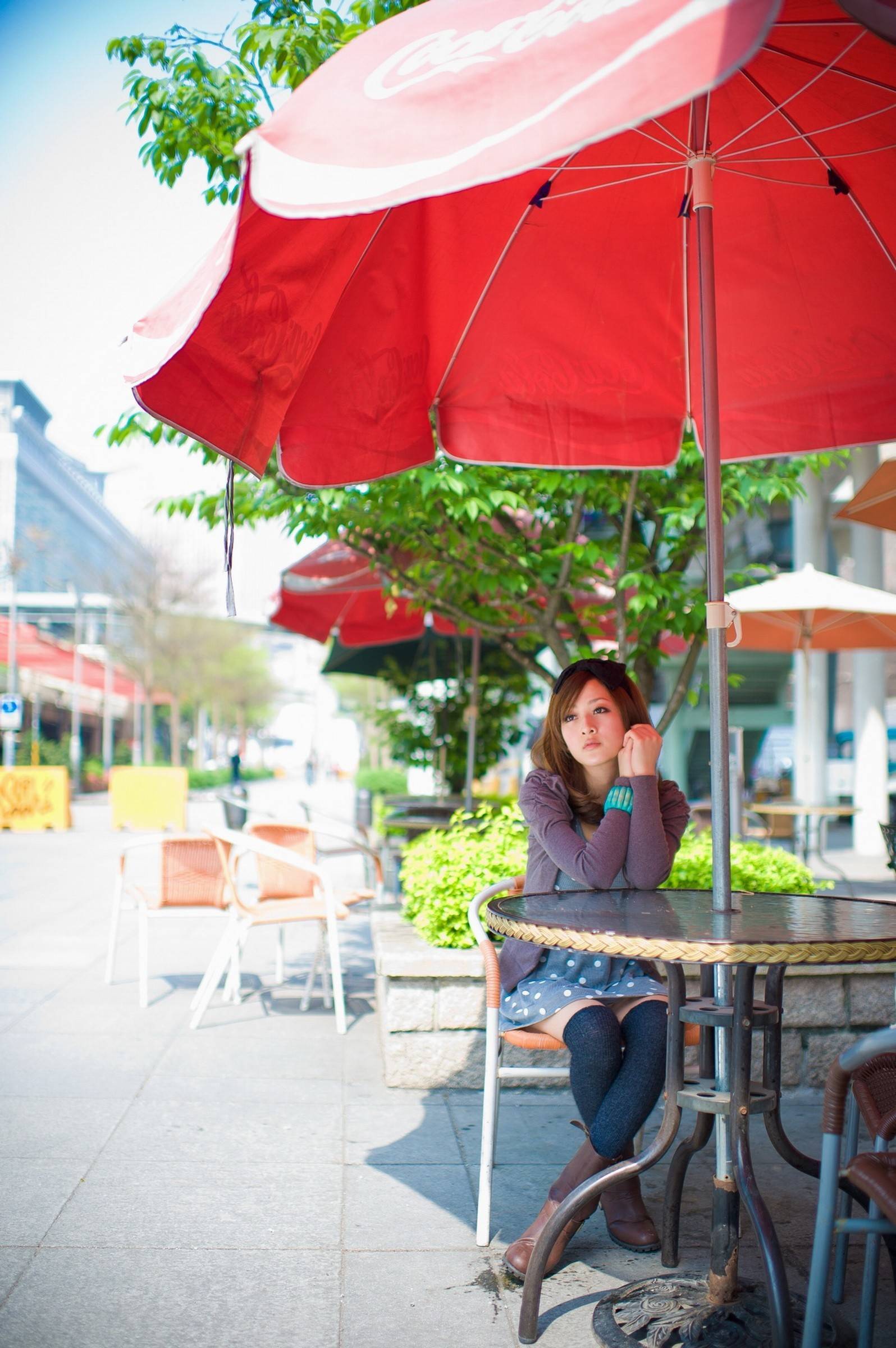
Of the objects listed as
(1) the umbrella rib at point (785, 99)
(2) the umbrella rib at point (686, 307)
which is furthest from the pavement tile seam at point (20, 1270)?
(1) the umbrella rib at point (785, 99)

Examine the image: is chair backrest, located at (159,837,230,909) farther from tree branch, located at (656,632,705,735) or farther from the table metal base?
the table metal base

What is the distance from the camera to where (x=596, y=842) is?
9.32 feet

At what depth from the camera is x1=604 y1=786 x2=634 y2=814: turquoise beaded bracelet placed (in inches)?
113

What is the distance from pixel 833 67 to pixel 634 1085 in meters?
2.48

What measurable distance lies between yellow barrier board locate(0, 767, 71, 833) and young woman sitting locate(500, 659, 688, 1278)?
52.9 feet

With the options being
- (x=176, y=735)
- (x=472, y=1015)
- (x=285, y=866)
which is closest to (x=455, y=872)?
(x=472, y=1015)

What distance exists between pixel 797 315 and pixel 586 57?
2056 mm

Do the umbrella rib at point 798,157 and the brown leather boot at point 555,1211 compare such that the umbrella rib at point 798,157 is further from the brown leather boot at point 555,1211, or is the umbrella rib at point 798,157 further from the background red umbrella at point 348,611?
the background red umbrella at point 348,611

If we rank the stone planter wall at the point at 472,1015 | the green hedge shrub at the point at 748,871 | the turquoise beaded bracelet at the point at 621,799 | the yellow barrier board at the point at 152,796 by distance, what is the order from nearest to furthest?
1. the turquoise beaded bracelet at the point at 621,799
2. the stone planter wall at the point at 472,1015
3. the green hedge shrub at the point at 748,871
4. the yellow barrier board at the point at 152,796

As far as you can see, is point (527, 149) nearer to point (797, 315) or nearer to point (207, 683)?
point (797, 315)

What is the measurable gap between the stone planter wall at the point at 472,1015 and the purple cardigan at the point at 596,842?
1203 millimetres

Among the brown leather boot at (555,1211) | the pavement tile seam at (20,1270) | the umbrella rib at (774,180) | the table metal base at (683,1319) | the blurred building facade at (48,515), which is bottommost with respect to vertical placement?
the pavement tile seam at (20,1270)

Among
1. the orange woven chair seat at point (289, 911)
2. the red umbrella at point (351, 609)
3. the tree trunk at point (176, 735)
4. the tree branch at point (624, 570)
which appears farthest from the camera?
the tree trunk at point (176, 735)

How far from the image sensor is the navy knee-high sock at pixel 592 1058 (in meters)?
2.56
